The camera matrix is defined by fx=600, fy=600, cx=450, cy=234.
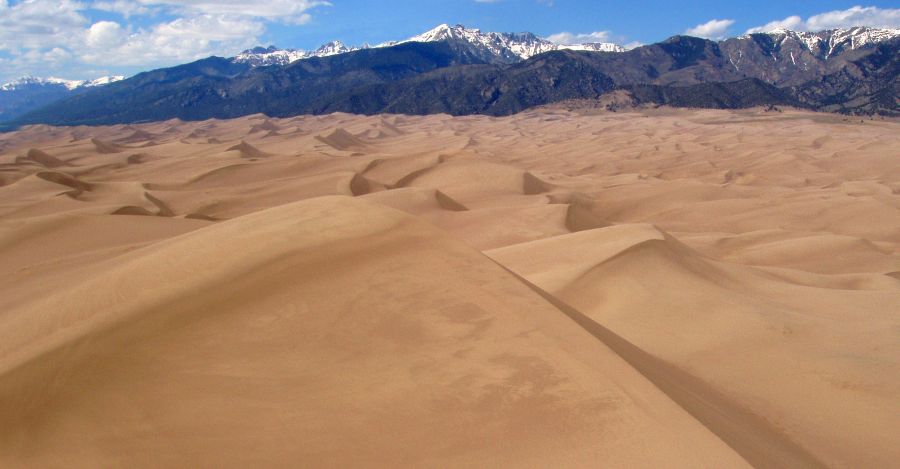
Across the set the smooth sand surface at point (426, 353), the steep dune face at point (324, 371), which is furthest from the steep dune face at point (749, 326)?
the steep dune face at point (324, 371)

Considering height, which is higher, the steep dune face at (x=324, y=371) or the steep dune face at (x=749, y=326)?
the steep dune face at (x=324, y=371)

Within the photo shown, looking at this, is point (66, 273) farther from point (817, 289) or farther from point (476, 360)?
point (817, 289)

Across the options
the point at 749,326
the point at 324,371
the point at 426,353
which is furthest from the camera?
the point at 749,326

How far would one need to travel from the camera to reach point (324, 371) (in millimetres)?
4723

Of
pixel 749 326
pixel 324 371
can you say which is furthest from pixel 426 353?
pixel 749 326

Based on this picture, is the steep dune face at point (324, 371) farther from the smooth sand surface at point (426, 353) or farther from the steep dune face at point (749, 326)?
the steep dune face at point (749, 326)

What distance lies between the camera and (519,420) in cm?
→ 407

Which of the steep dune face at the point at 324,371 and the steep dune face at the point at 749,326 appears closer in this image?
the steep dune face at the point at 324,371

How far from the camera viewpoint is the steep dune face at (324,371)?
3865 millimetres

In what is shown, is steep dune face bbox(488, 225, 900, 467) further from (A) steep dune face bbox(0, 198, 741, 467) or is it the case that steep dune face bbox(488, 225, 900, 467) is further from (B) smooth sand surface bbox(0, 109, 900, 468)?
(A) steep dune face bbox(0, 198, 741, 467)

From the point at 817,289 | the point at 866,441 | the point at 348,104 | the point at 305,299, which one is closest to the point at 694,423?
the point at 866,441

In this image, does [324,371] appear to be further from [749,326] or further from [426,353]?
[749,326]

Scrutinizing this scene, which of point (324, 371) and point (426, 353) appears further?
point (426, 353)

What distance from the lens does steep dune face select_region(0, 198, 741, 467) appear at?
12.7 feet
